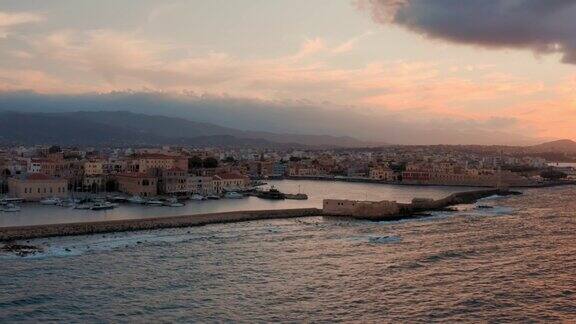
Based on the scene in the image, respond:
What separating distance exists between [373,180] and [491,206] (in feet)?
87.4

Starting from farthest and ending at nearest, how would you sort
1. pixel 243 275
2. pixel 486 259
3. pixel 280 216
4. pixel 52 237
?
pixel 280 216 → pixel 52 237 → pixel 486 259 → pixel 243 275

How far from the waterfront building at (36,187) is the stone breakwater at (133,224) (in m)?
12.5

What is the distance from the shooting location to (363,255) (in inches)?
702

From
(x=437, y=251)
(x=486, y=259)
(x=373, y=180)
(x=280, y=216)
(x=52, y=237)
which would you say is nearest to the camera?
(x=486, y=259)

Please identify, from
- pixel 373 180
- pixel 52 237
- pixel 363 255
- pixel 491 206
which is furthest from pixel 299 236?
pixel 373 180

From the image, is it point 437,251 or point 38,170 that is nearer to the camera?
point 437,251

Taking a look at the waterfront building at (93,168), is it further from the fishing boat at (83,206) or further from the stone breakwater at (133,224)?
the stone breakwater at (133,224)

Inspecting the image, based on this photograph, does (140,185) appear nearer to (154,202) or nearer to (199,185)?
(199,185)

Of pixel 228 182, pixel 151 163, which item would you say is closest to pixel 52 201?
pixel 228 182

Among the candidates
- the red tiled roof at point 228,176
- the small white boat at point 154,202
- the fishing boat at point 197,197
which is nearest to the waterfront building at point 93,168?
the red tiled roof at point 228,176

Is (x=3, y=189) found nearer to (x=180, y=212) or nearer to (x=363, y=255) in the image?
(x=180, y=212)

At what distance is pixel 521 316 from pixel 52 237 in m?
14.7

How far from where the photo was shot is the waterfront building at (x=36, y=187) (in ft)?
109

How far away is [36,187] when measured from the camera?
33594 millimetres
